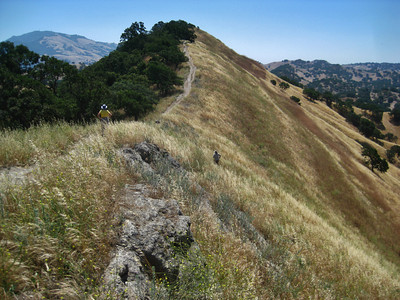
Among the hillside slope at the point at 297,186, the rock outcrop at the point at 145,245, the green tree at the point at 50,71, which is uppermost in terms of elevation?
the green tree at the point at 50,71

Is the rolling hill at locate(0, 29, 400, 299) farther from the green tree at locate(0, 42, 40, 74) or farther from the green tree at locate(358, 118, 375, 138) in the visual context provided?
the green tree at locate(358, 118, 375, 138)

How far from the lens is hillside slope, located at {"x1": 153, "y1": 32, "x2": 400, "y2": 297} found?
679cm

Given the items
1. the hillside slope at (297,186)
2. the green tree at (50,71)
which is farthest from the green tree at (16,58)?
the hillside slope at (297,186)

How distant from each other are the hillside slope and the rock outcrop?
2905 mm

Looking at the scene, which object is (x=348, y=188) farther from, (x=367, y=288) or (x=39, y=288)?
(x=39, y=288)

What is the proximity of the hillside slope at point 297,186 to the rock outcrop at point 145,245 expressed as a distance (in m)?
2.90

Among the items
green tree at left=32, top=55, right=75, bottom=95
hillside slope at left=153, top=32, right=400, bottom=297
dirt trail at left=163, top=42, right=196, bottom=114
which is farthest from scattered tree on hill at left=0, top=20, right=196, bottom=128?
hillside slope at left=153, top=32, right=400, bottom=297

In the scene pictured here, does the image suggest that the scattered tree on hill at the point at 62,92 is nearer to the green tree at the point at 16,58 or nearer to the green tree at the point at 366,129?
the green tree at the point at 16,58

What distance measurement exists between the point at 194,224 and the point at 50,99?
19345 millimetres

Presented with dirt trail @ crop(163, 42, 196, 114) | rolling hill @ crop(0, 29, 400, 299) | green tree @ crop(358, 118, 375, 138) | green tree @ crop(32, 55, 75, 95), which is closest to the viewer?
rolling hill @ crop(0, 29, 400, 299)

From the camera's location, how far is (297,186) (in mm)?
21594

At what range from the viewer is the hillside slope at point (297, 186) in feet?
22.3

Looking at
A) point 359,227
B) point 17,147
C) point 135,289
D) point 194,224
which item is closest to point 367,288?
point 194,224

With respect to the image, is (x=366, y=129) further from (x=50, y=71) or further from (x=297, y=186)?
(x=50, y=71)
